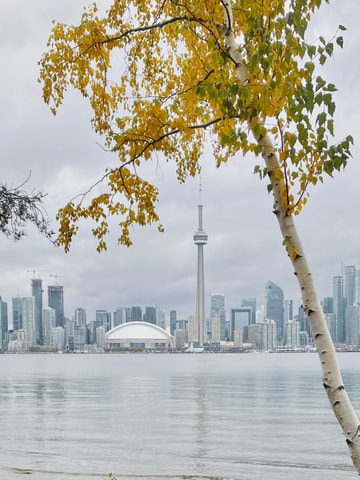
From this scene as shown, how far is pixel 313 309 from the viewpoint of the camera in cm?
814

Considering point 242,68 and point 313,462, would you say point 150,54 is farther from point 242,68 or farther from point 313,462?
point 313,462

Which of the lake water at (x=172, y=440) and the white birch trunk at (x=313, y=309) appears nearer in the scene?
the white birch trunk at (x=313, y=309)

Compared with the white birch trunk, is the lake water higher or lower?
lower

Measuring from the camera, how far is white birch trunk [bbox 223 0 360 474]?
7969mm

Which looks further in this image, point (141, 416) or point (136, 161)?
point (141, 416)

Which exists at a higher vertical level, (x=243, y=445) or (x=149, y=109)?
(x=149, y=109)

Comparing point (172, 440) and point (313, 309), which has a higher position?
point (313, 309)

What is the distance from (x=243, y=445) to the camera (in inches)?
1292

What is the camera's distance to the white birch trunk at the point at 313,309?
7.97m

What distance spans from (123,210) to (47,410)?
45679 mm

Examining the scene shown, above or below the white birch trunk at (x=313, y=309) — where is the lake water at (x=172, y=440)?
below

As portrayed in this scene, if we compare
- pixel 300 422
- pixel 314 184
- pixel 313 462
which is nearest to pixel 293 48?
pixel 314 184

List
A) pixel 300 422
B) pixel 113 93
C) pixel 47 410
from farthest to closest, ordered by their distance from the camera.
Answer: pixel 47 410
pixel 300 422
pixel 113 93

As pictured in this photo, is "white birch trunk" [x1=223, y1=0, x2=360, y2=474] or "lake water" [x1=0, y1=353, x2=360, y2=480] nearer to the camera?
"white birch trunk" [x1=223, y1=0, x2=360, y2=474]
